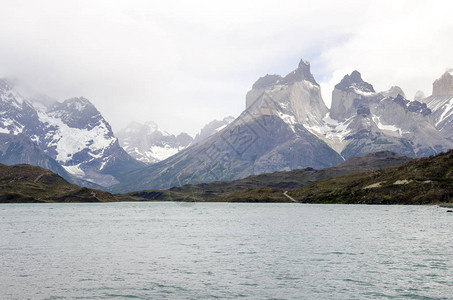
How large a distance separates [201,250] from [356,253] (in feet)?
96.8

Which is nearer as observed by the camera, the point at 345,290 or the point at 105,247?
the point at 345,290

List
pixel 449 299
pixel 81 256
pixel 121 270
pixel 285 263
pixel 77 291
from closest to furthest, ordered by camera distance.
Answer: pixel 449 299, pixel 77 291, pixel 121 270, pixel 285 263, pixel 81 256

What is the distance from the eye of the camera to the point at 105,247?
295 feet

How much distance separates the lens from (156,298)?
46.8 metres

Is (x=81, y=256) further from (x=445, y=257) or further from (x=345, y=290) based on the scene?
(x=445, y=257)

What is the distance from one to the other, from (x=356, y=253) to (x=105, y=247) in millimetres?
50629

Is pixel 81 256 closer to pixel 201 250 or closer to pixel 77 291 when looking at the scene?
pixel 201 250

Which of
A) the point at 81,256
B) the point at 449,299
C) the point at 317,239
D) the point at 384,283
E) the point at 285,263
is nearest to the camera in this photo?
the point at 449,299

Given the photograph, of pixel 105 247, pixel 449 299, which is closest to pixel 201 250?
pixel 105 247

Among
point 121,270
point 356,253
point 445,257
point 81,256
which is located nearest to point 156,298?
point 121,270

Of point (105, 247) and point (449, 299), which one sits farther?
point (105, 247)

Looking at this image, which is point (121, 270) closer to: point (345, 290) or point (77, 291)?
point (77, 291)

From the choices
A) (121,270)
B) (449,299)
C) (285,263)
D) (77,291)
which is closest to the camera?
(449,299)

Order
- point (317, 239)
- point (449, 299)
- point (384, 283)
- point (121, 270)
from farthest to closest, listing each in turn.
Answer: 1. point (317, 239)
2. point (121, 270)
3. point (384, 283)
4. point (449, 299)
